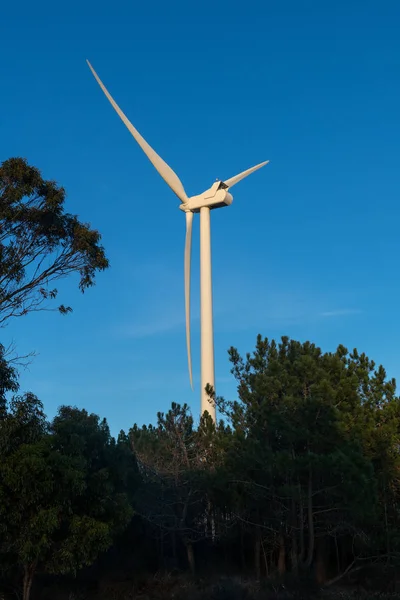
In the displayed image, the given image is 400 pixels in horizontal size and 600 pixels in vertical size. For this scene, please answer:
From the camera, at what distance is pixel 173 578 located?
1161 inches

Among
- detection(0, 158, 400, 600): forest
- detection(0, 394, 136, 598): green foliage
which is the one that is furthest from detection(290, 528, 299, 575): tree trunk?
detection(0, 394, 136, 598): green foliage

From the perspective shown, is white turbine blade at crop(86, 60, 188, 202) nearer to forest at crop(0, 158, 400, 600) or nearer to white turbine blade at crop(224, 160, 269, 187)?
white turbine blade at crop(224, 160, 269, 187)

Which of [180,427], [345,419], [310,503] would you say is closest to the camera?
[310,503]

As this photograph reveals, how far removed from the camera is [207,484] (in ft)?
96.3

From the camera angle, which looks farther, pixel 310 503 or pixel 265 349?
pixel 265 349

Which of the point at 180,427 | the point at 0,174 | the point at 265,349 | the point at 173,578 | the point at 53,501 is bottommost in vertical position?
Answer: the point at 173,578

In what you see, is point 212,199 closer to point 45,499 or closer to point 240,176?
point 240,176

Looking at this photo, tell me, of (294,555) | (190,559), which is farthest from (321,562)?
(190,559)

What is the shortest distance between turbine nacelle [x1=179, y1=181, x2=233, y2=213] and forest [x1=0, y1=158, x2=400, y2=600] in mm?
12657

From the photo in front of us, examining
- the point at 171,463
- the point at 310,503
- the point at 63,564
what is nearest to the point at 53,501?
the point at 63,564

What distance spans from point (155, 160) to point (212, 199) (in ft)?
14.3

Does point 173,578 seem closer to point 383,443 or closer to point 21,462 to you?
point 383,443

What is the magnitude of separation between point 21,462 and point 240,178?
28.1 metres

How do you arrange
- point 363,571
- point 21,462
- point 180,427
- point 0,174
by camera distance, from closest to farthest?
point 21,462 < point 0,174 < point 363,571 < point 180,427
